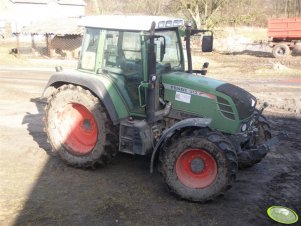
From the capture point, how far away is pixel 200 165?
5297 mm

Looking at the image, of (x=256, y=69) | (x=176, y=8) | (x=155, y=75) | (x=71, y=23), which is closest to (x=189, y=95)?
(x=155, y=75)

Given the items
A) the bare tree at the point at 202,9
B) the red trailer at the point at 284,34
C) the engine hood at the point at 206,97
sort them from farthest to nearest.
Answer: the bare tree at the point at 202,9, the red trailer at the point at 284,34, the engine hood at the point at 206,97

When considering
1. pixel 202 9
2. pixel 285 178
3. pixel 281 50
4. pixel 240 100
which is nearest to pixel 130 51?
pixel 240 100

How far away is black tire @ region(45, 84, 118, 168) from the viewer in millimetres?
5926

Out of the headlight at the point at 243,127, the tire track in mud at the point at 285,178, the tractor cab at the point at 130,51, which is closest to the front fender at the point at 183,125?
the headlight at the point at 243,127

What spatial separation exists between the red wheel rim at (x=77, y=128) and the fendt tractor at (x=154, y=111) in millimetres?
16

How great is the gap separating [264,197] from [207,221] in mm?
1169

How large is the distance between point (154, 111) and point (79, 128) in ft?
4.71

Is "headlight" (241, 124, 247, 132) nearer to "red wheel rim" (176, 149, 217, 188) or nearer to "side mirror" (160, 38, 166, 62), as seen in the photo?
"red wheel rim" (176, 149, 217, 188)

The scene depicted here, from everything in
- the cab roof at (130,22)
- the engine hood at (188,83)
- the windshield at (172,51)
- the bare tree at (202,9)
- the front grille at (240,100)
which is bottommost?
the front grille at (240,100)

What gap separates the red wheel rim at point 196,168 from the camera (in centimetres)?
A: 525

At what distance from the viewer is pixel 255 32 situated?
123 ft

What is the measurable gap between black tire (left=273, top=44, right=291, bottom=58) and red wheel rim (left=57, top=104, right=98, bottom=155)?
19.2m

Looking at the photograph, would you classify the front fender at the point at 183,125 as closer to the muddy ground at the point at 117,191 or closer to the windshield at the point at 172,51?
the muddy ground at the point at 117,191
